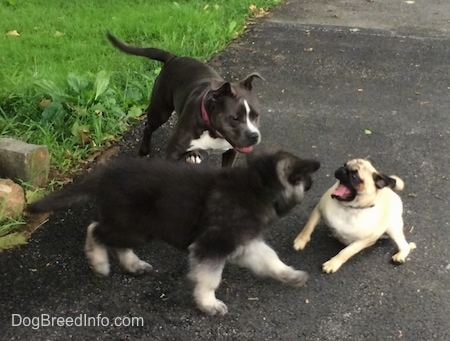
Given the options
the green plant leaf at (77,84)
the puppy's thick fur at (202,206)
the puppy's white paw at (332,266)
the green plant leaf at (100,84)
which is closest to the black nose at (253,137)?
the puppy's thick fur at (202,206)

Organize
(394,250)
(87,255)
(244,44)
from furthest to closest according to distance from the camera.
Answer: (244,44), (394,250), (87,255)

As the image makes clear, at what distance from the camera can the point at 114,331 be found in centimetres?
343

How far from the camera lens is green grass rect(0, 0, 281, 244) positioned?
209 inches

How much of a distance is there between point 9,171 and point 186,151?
135cm

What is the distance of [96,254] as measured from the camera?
370 cm

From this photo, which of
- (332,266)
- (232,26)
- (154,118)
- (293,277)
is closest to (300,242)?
(332,266)

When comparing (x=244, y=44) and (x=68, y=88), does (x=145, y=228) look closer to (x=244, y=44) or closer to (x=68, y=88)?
(x=68, y=88)

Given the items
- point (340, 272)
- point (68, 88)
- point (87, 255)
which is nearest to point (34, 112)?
point (68, 88)

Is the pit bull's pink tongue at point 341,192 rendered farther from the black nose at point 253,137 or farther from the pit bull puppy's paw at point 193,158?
the pit bull puppy's paw at point 193,158

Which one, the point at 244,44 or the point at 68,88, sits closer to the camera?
the point at 68,88

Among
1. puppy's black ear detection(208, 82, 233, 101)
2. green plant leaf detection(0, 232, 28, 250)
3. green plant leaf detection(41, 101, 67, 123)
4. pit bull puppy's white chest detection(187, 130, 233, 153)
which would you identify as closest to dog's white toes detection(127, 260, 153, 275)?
green plant leaf detection(0, 232, 28, 250)

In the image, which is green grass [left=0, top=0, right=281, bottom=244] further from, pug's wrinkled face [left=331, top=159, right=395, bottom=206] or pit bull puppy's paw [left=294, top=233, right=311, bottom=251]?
pug's wrinkled face [left=331, top=159, right=395, bottom=206]

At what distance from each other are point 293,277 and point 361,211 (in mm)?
695

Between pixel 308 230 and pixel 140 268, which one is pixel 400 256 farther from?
pixel 140 268
